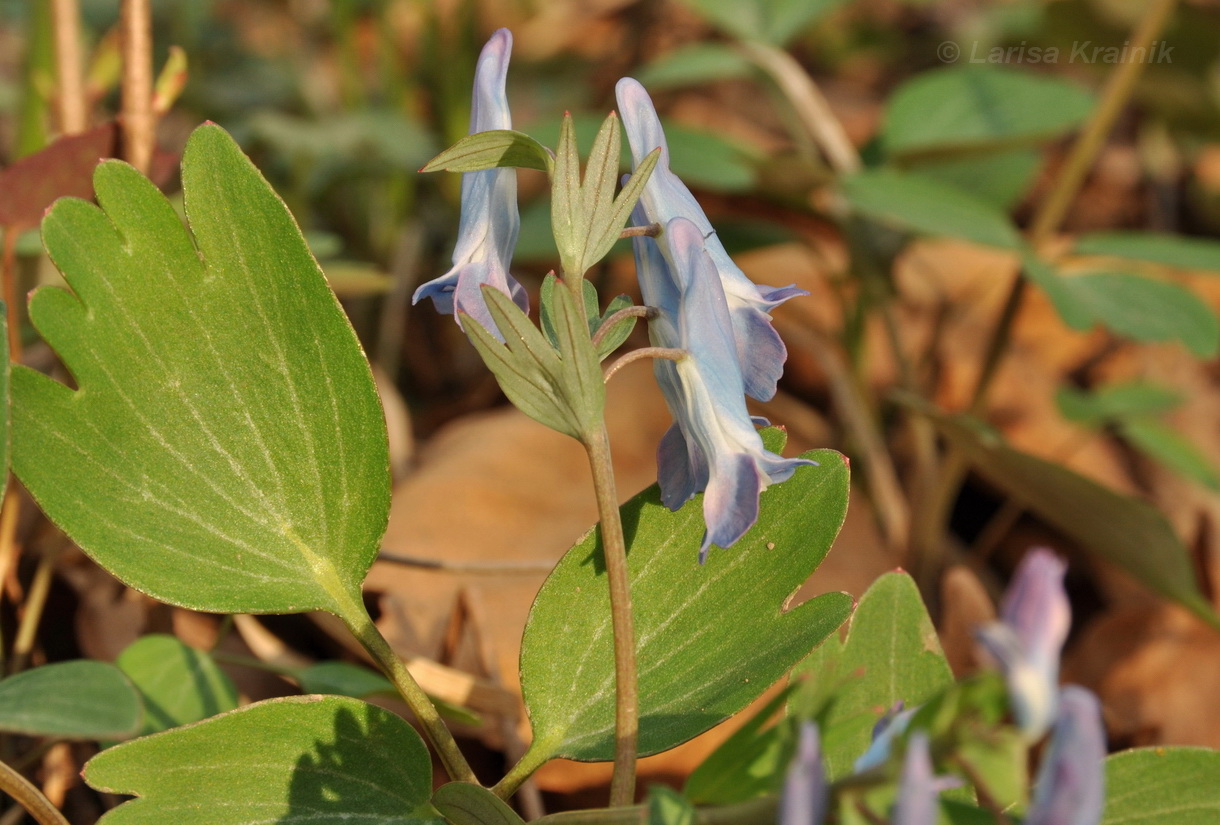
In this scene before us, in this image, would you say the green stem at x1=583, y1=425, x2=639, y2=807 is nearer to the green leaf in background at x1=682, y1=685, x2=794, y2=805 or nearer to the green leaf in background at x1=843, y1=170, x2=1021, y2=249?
the green leaf in background at x1=682, y1=685, x2=794, y2=805

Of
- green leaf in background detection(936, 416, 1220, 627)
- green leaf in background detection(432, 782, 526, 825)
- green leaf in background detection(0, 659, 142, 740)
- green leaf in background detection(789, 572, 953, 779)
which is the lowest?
green leaf in background detection(936, 416, 1220, 627)

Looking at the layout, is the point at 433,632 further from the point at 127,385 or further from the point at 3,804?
the point at 127,385

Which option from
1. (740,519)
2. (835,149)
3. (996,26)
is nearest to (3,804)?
(740,519)

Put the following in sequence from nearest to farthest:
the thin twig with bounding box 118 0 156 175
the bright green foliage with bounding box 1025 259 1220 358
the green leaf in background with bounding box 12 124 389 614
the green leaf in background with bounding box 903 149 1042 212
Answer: the green leaf in background with bounding box 12 124 389 614
the thin twig with bounding box 118 0 156 175
the bright green foliage with bounding box 1025 259 1220 358
the green leaf in background with bounding box 903 149 1042 212

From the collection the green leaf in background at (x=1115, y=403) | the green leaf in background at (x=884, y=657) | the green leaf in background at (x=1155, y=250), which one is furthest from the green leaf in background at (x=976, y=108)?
the green leaf in background at (x=884, y=657)

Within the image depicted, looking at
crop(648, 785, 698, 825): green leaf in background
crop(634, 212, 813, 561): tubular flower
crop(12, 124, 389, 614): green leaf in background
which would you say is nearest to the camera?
crop(648, 785, 698, 825): green leaf in background

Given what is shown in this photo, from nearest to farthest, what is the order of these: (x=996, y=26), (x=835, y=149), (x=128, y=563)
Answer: (x=128, y=563) → (x=835, y=149) → (x=996, y=26)

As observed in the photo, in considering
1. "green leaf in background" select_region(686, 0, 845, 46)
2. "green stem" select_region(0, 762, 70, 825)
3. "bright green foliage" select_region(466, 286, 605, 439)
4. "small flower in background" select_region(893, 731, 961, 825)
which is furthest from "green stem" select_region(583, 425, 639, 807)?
"green leaf in background" select_region(686, 0, 845, 46)
